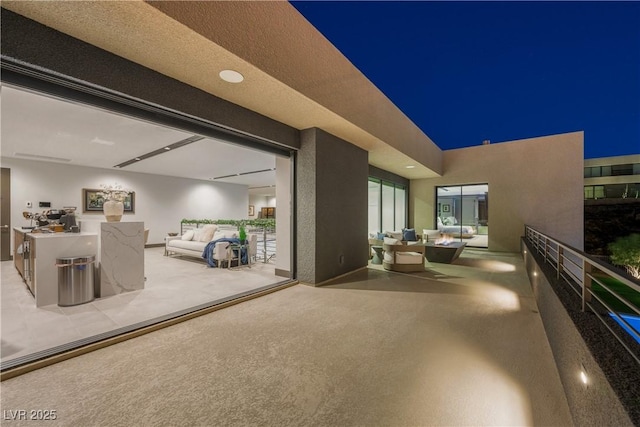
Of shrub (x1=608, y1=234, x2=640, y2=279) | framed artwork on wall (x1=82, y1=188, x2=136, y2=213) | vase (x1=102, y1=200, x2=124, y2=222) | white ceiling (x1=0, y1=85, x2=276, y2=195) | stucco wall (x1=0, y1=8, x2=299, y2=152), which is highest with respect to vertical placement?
white ceiling (x1=0, y1=85, x2=276, y2=195)

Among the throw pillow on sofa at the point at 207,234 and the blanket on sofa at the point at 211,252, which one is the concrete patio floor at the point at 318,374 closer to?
the blanket on sofa at the point at 211,252

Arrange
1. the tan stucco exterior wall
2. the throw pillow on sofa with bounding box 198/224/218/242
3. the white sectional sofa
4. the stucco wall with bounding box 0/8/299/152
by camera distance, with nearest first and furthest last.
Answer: the stucco wall with bounding box 0/8/299/152, the white sectional sofa, the throw pillow on sofa with bounding box 198/224/218/242, the tan stucco exterior wall

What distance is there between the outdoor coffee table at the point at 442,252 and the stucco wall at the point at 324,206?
8.08ft

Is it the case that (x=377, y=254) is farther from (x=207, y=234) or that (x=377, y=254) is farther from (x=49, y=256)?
(x=49, y=256)

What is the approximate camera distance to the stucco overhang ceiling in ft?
6.46

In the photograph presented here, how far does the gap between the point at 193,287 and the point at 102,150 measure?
4.34 m

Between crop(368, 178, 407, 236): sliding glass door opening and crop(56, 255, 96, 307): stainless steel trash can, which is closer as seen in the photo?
crop(56, 255, 96, 307): stainless steel trash can

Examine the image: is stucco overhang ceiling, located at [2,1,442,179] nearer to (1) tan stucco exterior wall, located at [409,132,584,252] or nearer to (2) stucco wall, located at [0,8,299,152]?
(2) stucco wall, located at [0,8,299,152]

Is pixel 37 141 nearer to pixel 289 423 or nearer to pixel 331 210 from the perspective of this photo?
pixel 331 210

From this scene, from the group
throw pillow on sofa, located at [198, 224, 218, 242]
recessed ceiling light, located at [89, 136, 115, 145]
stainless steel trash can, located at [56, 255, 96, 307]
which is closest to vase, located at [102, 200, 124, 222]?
stainless steel trash can, located at [56, 255, 96, 307]

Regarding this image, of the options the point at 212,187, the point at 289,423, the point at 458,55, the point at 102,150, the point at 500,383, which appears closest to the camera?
the point at 289,423

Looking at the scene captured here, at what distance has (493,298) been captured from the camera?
3.89 m

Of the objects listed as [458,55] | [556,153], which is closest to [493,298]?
[556,153]

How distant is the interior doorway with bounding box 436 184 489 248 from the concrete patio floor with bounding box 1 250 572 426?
6852mm
